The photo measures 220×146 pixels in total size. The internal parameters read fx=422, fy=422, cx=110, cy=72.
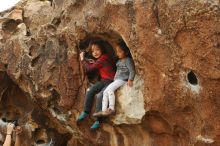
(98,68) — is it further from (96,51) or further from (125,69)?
(125,69)

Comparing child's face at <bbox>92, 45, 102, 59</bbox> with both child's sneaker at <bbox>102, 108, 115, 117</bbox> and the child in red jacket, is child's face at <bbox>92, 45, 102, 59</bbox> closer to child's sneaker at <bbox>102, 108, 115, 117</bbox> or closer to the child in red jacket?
the child in red jacket

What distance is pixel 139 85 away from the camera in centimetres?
703

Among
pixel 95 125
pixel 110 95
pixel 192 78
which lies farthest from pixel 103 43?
pixel 192 78

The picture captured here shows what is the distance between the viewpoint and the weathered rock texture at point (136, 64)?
6.07 metres

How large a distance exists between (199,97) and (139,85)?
118 cm

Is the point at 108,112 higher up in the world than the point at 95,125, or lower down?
higher up

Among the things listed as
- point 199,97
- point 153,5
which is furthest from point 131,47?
point 199,97

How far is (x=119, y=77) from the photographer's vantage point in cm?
732

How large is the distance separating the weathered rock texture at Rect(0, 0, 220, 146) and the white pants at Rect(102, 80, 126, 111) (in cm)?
17

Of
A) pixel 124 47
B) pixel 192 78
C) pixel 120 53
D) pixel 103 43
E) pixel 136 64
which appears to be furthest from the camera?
pixel 103 43

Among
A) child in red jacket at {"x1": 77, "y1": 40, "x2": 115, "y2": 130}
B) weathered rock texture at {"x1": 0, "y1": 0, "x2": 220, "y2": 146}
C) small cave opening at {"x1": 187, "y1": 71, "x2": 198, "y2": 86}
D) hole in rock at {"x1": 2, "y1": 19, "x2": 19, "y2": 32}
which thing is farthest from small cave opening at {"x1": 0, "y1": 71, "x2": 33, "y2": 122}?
small cave opening at {"x1": 187, "y1": 71, "x2": 198, "y2": 86}

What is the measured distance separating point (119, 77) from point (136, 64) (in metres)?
0.61

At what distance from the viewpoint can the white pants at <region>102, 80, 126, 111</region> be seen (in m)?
7.19

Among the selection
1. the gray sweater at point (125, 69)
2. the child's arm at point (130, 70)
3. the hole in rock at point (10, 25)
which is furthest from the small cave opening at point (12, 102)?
the child's arm at point (130, 70)
